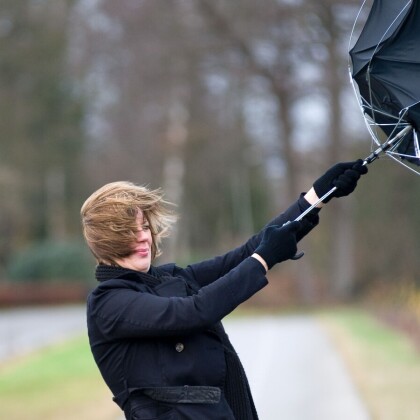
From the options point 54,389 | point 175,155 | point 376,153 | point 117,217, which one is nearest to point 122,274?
point 117,217

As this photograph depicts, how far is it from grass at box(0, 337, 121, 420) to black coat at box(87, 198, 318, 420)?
828 centimetres

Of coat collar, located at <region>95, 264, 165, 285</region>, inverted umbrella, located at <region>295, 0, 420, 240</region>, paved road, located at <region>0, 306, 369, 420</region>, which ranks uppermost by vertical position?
inverted umbrella, located at <region>295, 0, 420, 240</region>

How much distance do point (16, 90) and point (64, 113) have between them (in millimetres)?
4340

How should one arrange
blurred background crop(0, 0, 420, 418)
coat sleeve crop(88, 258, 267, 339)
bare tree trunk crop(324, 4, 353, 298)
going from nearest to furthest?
coat sleeve crop(88, 258, 267, 339) < blurred background crop(0, 0, 420, 418) < bare tree trunk crop(324, 4, 353, 298)

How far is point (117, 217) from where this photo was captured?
410cm

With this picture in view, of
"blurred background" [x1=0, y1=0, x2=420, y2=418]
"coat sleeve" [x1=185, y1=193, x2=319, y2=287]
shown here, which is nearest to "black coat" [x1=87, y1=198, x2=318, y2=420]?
"coat sleeve" [x1=185, y1=193, x2=319, y2=287]

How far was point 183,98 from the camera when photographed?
1966 inches

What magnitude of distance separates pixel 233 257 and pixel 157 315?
0.76 metres

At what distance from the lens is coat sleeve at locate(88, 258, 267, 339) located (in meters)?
3.98

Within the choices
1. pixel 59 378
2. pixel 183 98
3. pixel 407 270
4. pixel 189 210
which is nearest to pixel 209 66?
pixel 183 98

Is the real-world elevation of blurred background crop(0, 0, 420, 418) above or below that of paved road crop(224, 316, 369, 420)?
above

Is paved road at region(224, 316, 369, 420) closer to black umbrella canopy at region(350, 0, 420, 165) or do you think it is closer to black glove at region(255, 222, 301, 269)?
black umbrella canopy at region(350, 0, 420, 165)

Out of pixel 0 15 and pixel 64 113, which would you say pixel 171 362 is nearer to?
pixel 0 15

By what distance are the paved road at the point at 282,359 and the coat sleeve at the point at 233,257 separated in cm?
734
